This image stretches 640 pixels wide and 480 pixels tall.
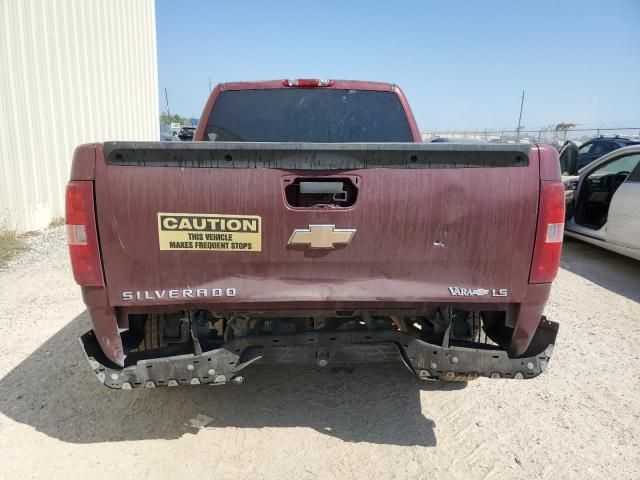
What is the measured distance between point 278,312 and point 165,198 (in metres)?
0.82

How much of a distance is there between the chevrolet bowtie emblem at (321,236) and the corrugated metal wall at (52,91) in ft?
23.2

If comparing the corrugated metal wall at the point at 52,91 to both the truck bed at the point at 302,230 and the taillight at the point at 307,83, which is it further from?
the truck bed at the point at 302,230

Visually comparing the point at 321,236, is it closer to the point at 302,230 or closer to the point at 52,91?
the point at 302,230

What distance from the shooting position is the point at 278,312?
91.4 inches

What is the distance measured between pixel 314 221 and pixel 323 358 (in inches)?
32.8

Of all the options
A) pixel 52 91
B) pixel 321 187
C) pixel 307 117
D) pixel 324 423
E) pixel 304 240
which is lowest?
pixel 324 423

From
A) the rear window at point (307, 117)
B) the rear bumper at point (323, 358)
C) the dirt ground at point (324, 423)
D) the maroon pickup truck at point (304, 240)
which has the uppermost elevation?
the rear window at point (307, 117)

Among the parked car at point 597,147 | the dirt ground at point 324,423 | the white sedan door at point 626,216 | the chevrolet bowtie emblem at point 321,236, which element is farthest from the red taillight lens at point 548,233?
the parked car at point 597,147

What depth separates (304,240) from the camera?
2.13m

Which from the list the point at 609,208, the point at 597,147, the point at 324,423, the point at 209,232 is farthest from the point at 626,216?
the point at 597,147

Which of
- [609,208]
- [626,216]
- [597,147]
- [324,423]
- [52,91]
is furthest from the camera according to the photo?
[597,147]

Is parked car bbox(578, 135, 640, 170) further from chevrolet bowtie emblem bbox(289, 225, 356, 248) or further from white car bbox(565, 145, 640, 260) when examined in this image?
chevrolet bowtie emblem bbox(289, 225, 356, 248)

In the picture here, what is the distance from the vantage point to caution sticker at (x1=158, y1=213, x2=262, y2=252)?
208cm

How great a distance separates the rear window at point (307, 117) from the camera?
3.68 metres
